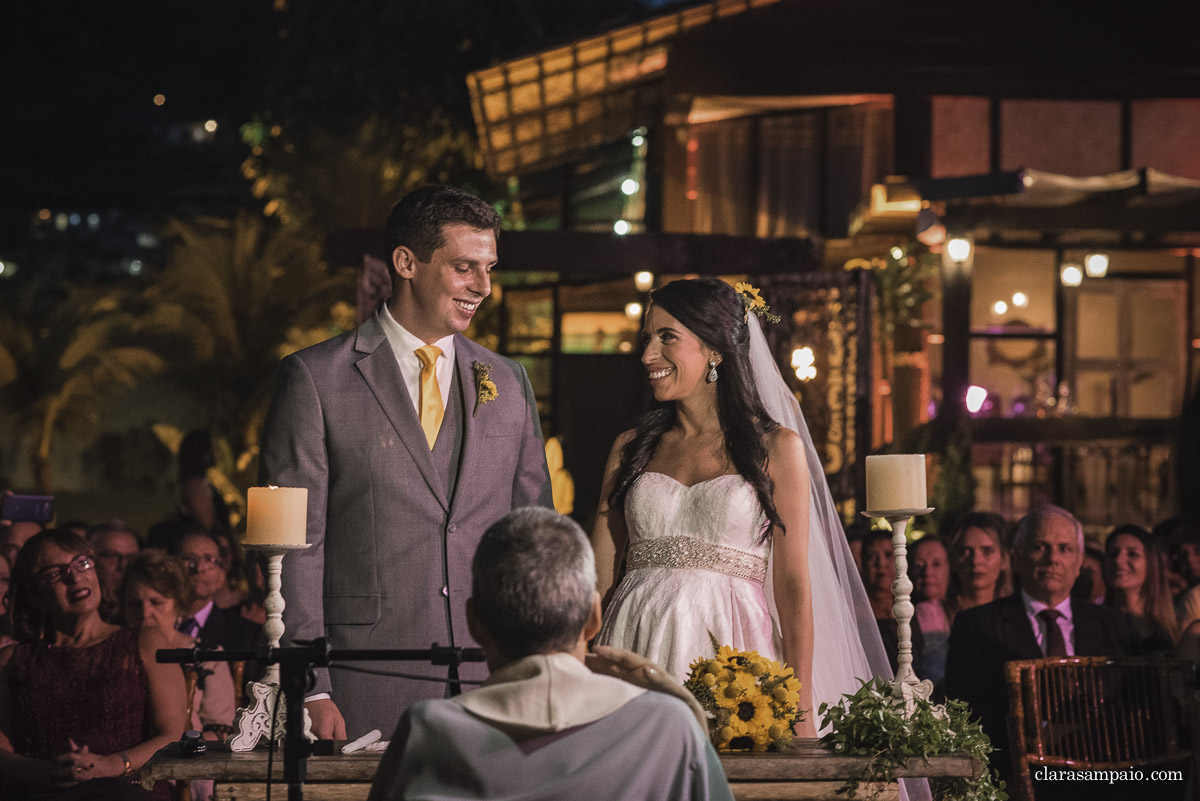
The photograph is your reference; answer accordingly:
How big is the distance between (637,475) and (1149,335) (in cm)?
1232

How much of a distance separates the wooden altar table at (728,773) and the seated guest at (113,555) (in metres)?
3.47

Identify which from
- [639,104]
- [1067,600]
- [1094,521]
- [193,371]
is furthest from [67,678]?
[193,371]

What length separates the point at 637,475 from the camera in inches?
180

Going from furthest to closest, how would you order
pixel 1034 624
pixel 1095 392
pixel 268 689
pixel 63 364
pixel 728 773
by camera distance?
pixel 63 364
pixel 1095 392
pixel 1034 624
pixel 268 689
pixel 728 773

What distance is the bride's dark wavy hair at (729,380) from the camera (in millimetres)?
4352

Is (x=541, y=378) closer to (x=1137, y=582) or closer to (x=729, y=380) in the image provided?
(x=1137, y=582)

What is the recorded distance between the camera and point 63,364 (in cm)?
2736

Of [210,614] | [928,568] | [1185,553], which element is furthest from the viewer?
[1185,553]

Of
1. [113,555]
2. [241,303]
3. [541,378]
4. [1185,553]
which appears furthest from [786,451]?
[241,303]

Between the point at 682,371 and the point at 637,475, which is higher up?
the point at 682,371

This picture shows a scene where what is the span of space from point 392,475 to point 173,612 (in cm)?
279

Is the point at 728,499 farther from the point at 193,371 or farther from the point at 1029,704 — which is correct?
the point at 193,371

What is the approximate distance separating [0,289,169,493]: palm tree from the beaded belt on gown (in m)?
24.0

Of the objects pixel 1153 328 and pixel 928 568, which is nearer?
pixel 928 568
